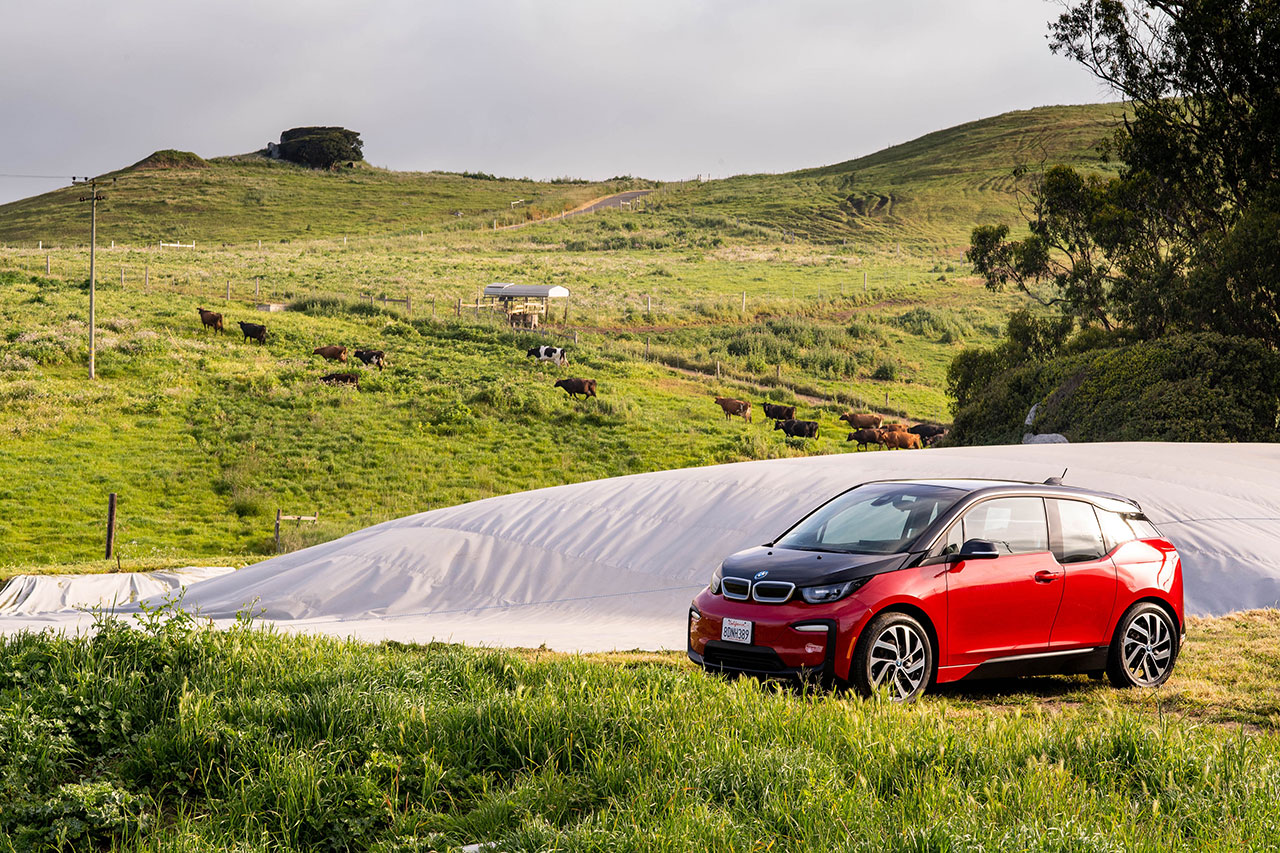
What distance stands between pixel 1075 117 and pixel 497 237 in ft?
239

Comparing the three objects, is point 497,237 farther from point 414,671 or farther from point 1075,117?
point 414,671

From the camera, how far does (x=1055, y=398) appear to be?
22656mm

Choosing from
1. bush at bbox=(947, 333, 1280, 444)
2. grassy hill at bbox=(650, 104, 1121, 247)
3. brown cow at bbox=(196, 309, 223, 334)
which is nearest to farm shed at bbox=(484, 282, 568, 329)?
brown cow at bbox=(196, 309, 223, 334)

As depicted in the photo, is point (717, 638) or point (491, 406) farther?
point (491, 406)

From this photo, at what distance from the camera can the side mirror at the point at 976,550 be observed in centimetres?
743

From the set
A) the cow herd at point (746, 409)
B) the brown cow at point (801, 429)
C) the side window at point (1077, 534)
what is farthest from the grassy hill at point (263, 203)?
the side window at point (1077, 534)

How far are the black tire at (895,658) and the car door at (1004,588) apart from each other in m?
0.25

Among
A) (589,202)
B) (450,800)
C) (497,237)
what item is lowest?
(450,800)

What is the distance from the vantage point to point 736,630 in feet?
24.1

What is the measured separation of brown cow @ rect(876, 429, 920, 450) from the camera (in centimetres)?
3253

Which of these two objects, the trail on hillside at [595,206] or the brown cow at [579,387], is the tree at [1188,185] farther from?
the trail on hillside at [595,206]

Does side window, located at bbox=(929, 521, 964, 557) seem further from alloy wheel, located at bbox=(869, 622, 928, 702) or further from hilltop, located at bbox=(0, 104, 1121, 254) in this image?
hilltop, located at bbox=(0, 104, 1121, 254)

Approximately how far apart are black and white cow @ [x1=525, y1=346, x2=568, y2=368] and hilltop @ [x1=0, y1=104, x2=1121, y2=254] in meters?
57.0

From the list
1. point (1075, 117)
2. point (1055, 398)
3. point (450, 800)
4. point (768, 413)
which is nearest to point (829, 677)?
point (450, 800)
